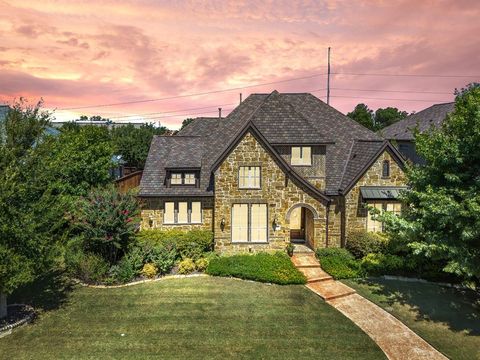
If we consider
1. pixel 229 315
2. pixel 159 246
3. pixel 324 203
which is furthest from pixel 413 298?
Answer: pixel 159 246

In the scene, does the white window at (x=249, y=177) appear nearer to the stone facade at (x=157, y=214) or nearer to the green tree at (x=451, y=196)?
the stone facade at (x=157, y=214)

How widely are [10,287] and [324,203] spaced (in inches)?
714

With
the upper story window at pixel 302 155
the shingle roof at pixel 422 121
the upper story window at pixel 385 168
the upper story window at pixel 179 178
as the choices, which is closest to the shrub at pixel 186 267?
the upper story window at pixel 179 178

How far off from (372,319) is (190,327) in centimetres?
817

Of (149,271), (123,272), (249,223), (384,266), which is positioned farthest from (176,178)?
(384,266)

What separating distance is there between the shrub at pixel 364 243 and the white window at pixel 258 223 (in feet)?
18.6

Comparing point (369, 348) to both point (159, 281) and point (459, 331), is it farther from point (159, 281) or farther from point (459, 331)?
point (159, 281)

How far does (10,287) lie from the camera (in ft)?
43.2

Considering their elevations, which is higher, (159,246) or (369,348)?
(159,246)

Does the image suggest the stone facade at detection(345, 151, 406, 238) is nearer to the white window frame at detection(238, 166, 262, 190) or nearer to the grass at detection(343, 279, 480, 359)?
the grass at detection(343, 279, 480, 359)

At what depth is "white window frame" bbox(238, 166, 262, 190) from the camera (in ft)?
73.5

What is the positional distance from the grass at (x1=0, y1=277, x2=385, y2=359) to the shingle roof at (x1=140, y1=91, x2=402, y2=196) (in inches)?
352

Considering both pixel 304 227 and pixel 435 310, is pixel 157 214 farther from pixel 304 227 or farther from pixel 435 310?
pixel 435 310


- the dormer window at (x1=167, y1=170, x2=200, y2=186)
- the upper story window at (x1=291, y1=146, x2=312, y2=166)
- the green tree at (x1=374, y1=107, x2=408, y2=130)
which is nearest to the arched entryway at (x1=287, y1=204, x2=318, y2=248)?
the upper story window at (x1=291, y1=146, x2=312, y2=166)
